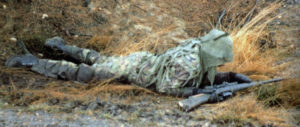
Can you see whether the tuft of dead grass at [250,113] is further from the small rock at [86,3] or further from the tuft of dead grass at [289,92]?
the small rock at [86,3]

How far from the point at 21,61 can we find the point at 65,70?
0.68m

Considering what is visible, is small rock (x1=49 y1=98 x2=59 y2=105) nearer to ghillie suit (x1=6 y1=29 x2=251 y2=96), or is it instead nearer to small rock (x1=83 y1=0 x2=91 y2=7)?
ghillie suit (x1=6 y1=29 x2=251 y2=96)

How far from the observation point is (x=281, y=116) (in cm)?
332

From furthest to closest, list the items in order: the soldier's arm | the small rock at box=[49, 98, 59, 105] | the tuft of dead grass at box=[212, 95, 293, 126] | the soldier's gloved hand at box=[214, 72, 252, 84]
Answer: the soldier's gloved hand at box=[214, 72, 252, 84], the soldier's arm, the small rock at box=[49, 98, 59, 105], the tuft of dead grass at box=[212, 95, 293, 126]

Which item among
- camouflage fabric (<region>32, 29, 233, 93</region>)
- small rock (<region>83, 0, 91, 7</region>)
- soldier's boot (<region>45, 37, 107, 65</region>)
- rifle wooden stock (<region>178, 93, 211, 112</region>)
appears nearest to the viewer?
rifle wooden stock (<region>178, 93, 211, 112</region>)

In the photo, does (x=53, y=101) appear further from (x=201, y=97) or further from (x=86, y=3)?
(x=86, y=3)

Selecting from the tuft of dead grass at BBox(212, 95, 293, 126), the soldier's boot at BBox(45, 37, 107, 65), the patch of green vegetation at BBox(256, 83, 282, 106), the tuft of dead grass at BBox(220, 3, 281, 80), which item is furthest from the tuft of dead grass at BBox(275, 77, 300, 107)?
the soldier's boot at BBox(45, 37, 107, 65)

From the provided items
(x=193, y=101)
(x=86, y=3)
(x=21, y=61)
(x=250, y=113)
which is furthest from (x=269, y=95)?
(x=86, y=3)

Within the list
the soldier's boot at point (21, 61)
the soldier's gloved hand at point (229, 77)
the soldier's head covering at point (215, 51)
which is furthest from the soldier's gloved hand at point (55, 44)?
the soldier's gloved hand at point (229, 77)

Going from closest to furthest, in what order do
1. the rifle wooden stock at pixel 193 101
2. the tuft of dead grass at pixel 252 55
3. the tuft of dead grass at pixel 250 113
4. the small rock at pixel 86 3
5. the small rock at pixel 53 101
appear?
the tuft of dead grass at pixel 250 113 → the rifle wooden stock at pixel 193 101 → the small rock at pixel 53 101 → the tuft of dead grass at pixel 252 55 → the small rock at pixel 86 3

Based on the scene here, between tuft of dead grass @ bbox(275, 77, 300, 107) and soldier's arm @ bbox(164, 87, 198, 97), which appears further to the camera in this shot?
soldier's arm @ bbox(164, 87, 198, 97)

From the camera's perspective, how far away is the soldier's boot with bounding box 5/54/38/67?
4414 mm

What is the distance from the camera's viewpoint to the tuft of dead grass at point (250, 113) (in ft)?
10.5

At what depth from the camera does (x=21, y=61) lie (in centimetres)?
445
